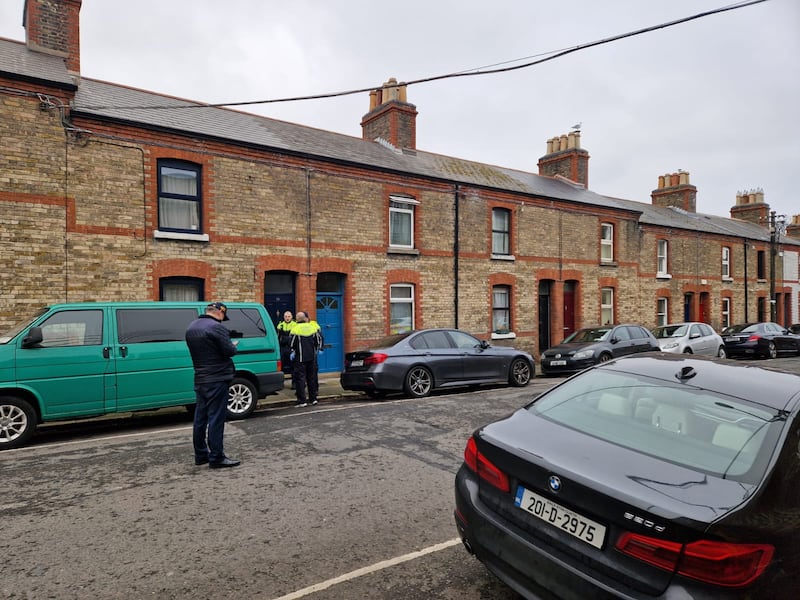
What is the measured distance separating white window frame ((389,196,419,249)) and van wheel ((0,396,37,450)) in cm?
997

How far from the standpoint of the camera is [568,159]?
22938 mm

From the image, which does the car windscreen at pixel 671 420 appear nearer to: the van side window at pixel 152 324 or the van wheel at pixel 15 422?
the van side window at pixel 152 324

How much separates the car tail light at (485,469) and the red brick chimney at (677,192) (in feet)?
105

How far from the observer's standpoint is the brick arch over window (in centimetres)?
1106

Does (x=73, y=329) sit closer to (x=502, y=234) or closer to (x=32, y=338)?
(x=32, y=338)

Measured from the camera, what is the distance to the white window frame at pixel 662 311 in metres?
23.5

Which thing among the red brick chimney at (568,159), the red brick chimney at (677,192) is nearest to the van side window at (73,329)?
the red brick chimney at (568,159)

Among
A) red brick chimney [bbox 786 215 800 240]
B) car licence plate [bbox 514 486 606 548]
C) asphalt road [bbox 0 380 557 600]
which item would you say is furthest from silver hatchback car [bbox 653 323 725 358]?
red brick chimney [bbox 786 215 800 240]

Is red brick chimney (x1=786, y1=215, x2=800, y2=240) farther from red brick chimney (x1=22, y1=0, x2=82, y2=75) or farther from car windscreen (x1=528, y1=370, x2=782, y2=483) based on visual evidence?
red brick chimney (x1=22, y1=0, x2=82, y2=75)

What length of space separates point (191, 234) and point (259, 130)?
405 centimetres

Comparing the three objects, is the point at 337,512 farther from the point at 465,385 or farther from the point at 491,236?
the point at 491,236

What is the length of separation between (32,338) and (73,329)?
0.54 meters

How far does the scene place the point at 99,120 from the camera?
10602 mm

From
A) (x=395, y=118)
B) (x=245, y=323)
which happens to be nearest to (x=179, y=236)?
(x=245, y=323)
